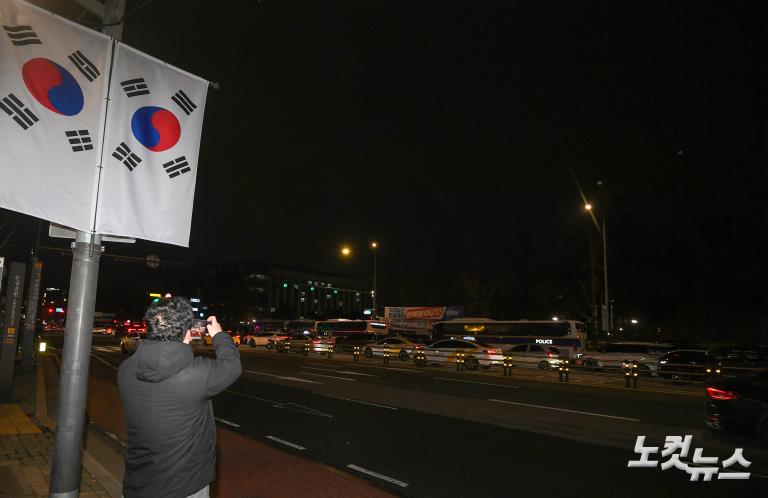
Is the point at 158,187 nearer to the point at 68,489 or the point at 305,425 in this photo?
the point at 68,489

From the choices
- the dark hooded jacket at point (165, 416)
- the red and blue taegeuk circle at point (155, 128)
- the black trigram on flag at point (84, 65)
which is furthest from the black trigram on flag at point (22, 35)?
the dark hooded jacket at point (165, 416)

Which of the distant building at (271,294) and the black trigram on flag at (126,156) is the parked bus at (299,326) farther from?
the black trigram on flag at (126,156)

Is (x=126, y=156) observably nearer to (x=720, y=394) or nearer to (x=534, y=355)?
(x=720, y=394)

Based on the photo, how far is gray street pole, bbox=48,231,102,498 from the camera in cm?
367

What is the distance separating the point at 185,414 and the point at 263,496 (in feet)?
12.9

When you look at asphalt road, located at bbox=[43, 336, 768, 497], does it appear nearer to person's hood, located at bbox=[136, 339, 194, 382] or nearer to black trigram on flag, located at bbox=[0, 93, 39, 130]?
person's hood, located at bbox=[136, 339, 194, 382]

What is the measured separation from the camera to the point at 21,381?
1709 cm

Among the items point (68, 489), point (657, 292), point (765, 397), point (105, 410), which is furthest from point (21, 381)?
point (657, 292)

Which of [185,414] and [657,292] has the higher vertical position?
[657,292]

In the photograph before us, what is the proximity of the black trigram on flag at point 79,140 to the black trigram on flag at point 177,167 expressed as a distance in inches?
24.2

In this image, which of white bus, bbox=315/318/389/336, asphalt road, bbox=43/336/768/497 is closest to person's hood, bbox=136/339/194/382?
asphalt road, bbox=43/336/768/497

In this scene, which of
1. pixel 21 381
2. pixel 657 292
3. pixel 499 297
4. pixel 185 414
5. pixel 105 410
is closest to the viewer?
pixel 185 414

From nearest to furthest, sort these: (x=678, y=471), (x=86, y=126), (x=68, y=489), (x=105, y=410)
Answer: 1. (x=68, y=489)
2. (x=86, y=126)
3. (x=678, y=471)
4. (x=105, y=410)

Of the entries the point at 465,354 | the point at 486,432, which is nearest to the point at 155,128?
the point at 486,432
